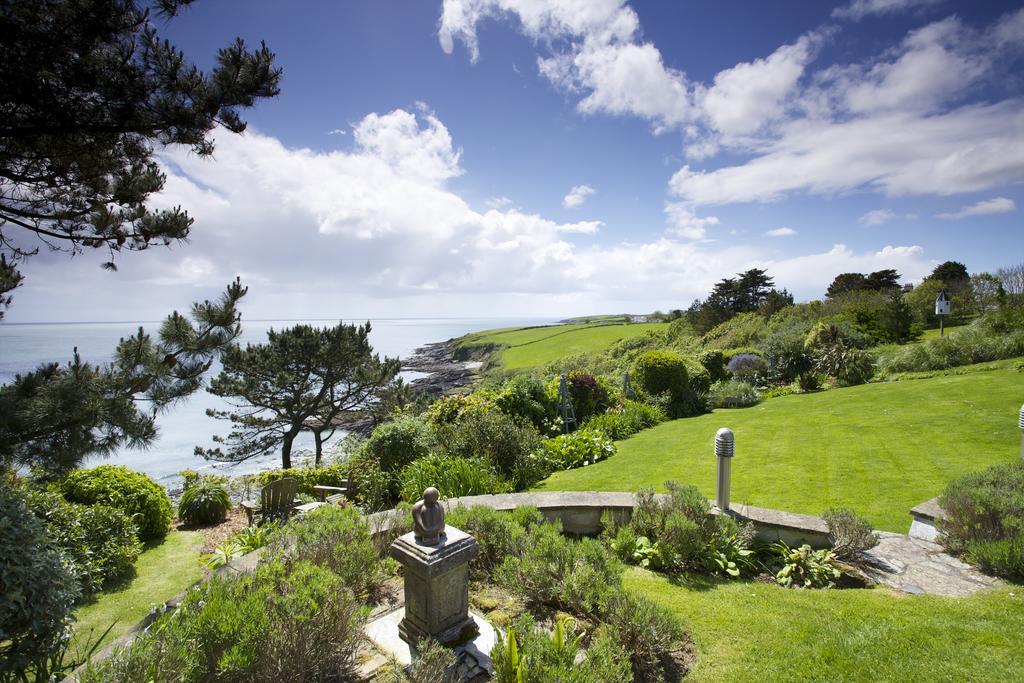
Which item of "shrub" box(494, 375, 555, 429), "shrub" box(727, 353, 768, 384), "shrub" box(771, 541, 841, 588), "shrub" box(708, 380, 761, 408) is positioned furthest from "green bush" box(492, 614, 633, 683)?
"shrub" box(727, 353, 768, 384)

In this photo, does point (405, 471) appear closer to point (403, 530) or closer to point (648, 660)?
point (403, 530)

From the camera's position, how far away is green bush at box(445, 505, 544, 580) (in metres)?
4.10

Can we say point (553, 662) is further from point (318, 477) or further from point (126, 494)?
point (318, 477)

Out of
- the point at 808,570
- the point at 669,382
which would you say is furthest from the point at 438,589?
the point at 669,382

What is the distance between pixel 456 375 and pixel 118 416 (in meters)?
Result: 38.9

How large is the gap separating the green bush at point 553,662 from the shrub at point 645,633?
0.30 m

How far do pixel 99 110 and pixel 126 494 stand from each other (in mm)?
6337

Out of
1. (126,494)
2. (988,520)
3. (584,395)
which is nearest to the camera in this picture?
(988,520)

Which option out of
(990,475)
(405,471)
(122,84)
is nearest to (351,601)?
(405,471)

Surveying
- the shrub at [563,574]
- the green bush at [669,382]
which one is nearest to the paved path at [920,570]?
the shrub at [563,574]

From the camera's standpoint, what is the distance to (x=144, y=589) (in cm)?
584

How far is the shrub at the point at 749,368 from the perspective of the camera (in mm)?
17359

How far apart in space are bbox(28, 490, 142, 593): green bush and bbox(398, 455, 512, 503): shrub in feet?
12.8

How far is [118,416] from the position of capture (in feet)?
15.3
